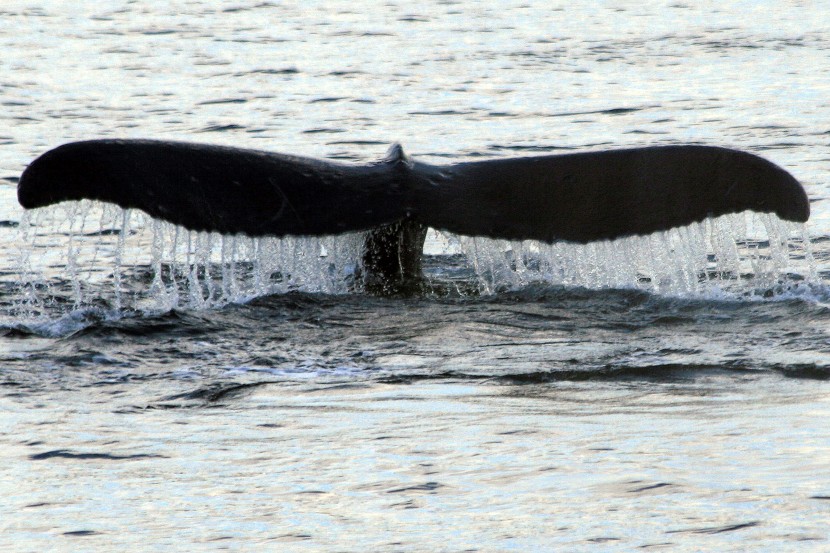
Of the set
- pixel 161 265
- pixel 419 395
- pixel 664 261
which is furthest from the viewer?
pixel 161 265

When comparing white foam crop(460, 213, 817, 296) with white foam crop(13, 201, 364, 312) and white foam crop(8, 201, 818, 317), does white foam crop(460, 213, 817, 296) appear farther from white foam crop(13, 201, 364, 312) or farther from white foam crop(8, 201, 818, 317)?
white foam crop(13, 201, 364, 312)

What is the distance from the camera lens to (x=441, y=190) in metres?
6.66

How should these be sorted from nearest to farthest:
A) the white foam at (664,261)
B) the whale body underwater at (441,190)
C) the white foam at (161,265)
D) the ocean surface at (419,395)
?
the ocean surface at (419,395) < the whale body underwater at (441,190) < the white foam at (161,265) < the white foam at (664,261)

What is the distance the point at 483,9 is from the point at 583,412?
18063 mm

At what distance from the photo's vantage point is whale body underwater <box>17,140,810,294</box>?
20.5 feet

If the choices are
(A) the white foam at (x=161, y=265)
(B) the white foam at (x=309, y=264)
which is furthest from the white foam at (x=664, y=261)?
(A) the white foam at (x=161, y=265)

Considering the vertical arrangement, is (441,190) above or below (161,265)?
above

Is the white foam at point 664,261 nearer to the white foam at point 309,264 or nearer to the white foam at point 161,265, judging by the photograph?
the white foam at point 309,264

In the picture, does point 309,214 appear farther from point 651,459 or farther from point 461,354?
point 651,459

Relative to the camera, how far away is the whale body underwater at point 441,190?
20.5 ft

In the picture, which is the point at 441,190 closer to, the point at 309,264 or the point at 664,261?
the point at 309,264

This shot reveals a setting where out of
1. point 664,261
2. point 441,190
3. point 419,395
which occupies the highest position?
point 441,190

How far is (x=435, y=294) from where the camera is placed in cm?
741

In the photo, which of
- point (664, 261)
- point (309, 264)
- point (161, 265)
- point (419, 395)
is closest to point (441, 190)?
point (309, 264)
